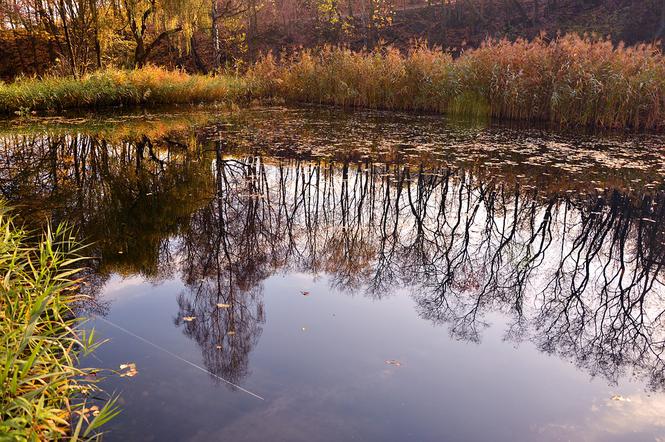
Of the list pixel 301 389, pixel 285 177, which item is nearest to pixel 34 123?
pixel 285 177

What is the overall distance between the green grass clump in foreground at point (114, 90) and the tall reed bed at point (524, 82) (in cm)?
Answer: 397

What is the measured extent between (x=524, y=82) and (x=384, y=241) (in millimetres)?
8636

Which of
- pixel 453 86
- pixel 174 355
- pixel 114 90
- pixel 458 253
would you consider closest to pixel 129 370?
pixel 174 355

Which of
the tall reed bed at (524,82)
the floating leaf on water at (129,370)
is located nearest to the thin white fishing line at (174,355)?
the floating leaf on water at (129,370)

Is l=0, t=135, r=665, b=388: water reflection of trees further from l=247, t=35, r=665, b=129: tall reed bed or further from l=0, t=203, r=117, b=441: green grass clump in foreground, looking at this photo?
l=247, t=35, r=665, b=129: tall reed bed

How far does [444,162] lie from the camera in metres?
8.01

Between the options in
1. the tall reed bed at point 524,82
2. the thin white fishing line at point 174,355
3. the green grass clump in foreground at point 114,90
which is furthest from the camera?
the green grass clump in foreground at point 114,90

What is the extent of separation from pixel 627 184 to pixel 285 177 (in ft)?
15.8

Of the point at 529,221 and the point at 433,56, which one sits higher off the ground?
the point at 433,56

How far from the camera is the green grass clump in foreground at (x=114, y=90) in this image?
12953 mm

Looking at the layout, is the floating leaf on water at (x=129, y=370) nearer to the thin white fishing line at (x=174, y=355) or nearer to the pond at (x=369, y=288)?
the pond at (x=369, y=288)

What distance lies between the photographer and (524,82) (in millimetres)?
11844

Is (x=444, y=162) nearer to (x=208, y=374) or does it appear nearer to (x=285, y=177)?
(x=285, y=177)

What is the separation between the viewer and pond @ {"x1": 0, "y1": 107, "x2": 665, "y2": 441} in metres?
2.65
